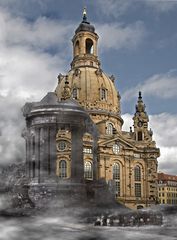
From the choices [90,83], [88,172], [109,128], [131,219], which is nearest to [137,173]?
[109,128]

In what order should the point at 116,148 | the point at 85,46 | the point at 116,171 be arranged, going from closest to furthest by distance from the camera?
the point at 116,171 → the point at 116,148 → the point at 85,46

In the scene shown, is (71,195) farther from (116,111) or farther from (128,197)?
(116,111)

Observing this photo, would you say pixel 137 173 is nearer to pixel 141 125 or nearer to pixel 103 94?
pixel 141 125

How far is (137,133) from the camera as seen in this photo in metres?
76.7

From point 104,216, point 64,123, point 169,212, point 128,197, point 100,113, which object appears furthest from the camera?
point 100,113

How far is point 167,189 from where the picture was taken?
116m

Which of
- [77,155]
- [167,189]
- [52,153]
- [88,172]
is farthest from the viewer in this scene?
[167,189]

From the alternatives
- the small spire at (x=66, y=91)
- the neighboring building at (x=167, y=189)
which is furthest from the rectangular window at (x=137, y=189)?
the neighboring building at (x=167, y=189)

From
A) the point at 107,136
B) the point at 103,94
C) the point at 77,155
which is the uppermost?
the point at 103,94

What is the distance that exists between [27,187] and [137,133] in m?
54.8

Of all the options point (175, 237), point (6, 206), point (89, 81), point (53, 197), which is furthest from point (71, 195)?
point (89, 81)

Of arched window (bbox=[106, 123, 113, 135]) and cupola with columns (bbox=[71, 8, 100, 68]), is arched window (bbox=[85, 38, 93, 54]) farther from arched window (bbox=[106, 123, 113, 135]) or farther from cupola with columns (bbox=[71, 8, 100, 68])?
arched window (bbox=[106, 123, 113, 135])

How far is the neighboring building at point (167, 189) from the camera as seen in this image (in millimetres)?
115037

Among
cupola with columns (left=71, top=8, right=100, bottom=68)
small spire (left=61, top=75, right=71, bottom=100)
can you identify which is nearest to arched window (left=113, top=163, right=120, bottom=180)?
small spire (left=61, top=75, right=71, bottom=100)
